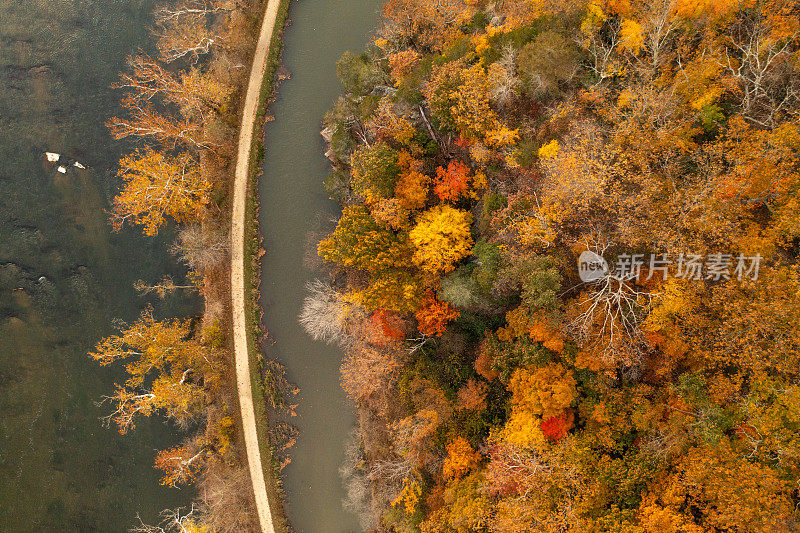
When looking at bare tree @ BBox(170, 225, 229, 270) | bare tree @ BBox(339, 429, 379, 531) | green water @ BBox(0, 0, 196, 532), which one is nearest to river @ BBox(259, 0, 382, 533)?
bare tree @ BBox(339, 429, 379, 531)

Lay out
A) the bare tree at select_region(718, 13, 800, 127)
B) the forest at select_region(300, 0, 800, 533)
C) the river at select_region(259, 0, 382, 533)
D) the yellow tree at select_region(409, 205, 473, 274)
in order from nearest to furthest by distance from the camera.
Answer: the forest at select_region(300, 0, 800, 533), the bare tree at select_region(718, 13, 800, 127), the yellow tree at select_region(409, 205, 473, 274), the river at select_region(259, 0, 382, 533)

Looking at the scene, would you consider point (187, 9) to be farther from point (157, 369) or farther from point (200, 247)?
point (157, 369)

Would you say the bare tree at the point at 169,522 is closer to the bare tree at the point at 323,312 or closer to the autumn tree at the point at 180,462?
the autumn tree at the point at 180,462

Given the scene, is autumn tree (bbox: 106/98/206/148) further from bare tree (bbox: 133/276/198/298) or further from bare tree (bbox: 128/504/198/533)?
bare tree (bbox: 128/504/198/533)

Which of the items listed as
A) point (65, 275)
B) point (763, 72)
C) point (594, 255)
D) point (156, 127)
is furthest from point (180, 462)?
point (763, 72)

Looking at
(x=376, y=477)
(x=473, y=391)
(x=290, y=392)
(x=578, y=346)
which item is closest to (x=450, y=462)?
(x=473, y=391)

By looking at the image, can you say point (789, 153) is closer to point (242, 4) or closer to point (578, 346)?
point (578, 346)
